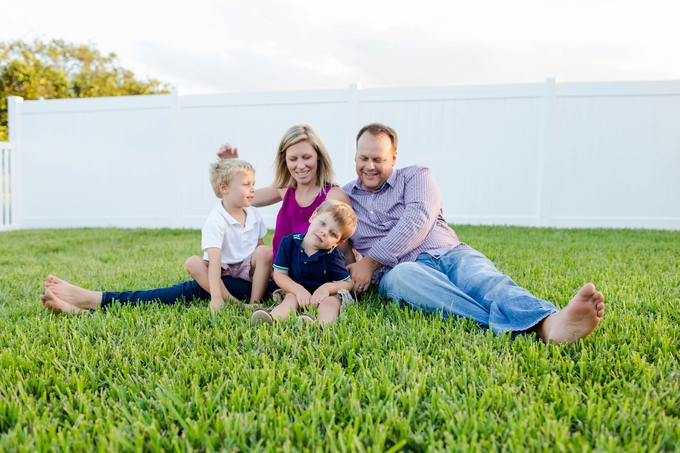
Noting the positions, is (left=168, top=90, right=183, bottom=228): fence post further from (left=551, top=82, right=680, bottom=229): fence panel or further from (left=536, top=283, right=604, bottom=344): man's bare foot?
(left=536, top=283, right=604, bottom=344): man's bare foot

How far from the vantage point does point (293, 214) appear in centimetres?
320

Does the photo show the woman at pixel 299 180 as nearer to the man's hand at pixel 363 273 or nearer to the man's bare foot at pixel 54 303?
the man's hand at pixel 363 273

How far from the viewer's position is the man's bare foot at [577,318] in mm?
1781

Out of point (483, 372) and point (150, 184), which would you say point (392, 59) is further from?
point (483, 372)

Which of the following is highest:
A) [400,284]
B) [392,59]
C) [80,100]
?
[392,59]

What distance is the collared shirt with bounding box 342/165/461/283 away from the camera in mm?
2758

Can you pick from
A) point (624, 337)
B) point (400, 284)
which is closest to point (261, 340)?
point (400, 284)

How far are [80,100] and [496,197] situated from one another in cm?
672

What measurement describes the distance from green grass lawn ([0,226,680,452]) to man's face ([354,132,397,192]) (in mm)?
756

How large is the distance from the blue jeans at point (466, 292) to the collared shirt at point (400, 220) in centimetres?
13

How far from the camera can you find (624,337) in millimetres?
1991

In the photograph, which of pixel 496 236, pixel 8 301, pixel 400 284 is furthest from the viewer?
pixel 496 236

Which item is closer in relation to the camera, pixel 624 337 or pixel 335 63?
pixel 624 337

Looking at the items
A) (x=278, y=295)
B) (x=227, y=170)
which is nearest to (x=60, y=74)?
(x=227, y=170)
